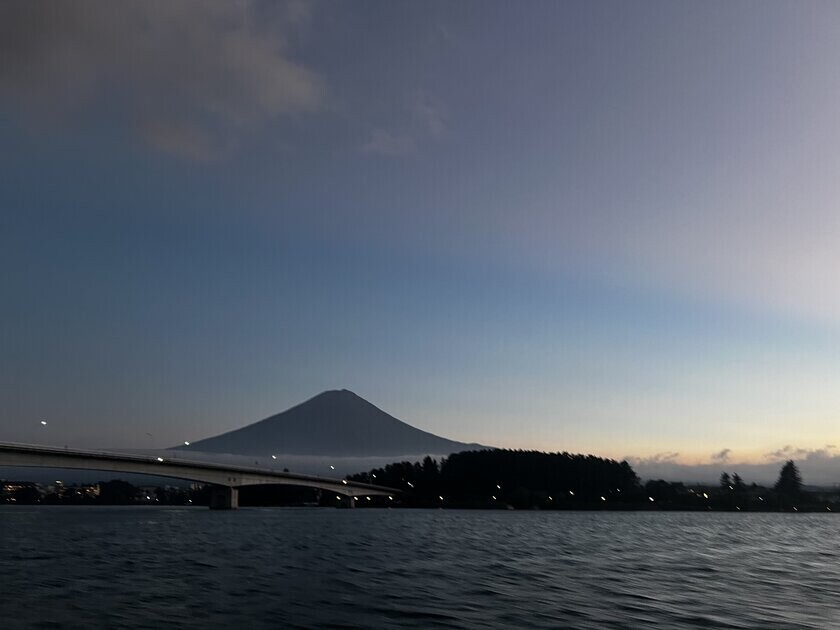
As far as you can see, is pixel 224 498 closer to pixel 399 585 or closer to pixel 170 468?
pixel 170 468

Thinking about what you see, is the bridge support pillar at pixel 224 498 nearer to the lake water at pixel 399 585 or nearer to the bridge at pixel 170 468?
the bridge at pixel 170 468

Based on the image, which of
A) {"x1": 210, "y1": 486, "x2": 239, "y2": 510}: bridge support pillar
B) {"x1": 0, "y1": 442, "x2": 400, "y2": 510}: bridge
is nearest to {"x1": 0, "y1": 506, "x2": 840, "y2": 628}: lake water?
{"x1": 0, "y1": 442, "x2": 400, "y2": 510}: bridge

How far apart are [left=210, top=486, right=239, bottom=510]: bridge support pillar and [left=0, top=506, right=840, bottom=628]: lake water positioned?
82424 mm

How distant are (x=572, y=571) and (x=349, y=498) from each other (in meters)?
147

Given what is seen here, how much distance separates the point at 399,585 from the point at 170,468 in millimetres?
97236

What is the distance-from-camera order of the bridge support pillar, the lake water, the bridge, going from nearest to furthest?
the lake water
the bridge
the bridge support pillar

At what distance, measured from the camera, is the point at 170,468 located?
4744 inches

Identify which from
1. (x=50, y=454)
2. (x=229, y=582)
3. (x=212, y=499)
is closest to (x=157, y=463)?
(x=50, y=454)

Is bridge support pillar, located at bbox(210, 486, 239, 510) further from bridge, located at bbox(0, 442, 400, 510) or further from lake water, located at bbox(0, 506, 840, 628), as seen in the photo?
lake water, located at bbox(0, 506, 840, 628)

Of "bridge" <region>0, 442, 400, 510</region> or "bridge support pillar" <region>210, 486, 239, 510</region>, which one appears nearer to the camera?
"bridge" <region>0, 442, 400, 510</region>

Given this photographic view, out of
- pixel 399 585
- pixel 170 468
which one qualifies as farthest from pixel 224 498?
pixel 399 585

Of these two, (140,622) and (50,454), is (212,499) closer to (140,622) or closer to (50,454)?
(50,454)

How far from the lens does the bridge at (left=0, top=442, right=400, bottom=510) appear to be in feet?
320

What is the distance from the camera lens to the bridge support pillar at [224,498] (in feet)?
461
